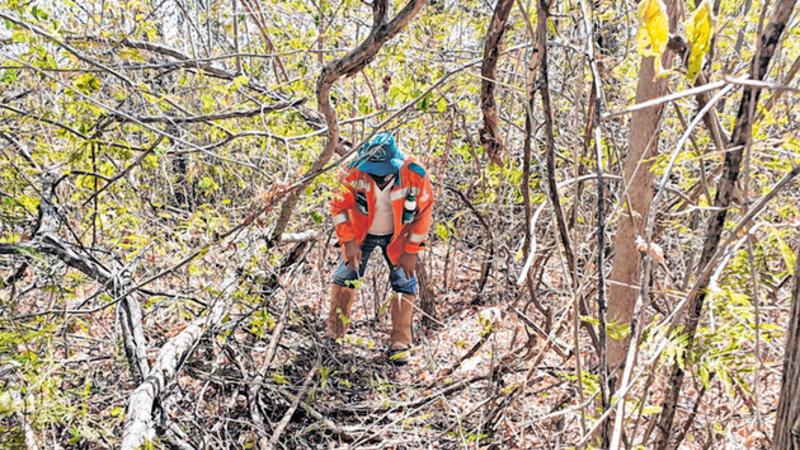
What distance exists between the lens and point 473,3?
14.1 ft

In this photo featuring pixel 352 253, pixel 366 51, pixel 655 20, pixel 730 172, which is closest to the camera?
pixel 655 20

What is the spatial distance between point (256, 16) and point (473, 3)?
1799mm

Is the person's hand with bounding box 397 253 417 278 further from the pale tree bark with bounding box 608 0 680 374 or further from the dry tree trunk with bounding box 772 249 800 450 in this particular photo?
the dry tree trunk with bounding box 772 249 800 450

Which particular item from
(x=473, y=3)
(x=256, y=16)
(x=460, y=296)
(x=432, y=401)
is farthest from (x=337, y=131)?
(x=460, y=296)

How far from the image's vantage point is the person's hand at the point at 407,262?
4.43 m

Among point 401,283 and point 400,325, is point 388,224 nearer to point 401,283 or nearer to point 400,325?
point 401,283

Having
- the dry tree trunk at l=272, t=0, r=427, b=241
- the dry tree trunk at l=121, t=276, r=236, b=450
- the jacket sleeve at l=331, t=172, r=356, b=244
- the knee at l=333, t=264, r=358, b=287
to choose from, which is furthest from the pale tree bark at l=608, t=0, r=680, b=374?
the knee at l=333, t=264, r=358, b=287

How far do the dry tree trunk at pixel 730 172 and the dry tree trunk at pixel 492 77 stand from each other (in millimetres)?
1054

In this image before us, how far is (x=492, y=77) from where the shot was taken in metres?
2.55

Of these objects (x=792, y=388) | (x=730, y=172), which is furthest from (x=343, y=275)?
(x=792, y=388)

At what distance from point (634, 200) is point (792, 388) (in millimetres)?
860

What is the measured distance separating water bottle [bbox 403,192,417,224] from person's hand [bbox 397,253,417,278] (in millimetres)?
346

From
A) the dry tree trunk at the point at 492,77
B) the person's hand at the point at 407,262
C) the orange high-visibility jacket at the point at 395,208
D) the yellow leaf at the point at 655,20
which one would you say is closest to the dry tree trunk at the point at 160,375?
the orange high-visibility jacket at the point at 395,208

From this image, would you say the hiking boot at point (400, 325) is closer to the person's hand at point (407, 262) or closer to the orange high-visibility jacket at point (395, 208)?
the person's hand at point (407, 262)
